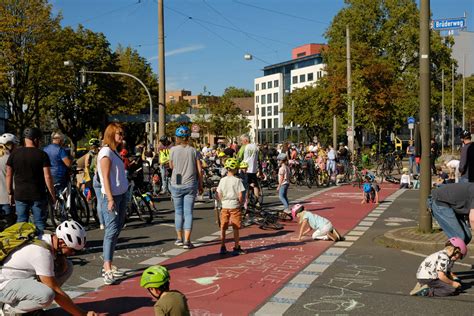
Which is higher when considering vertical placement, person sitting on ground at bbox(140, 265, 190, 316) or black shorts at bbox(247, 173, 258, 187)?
black shorts at bbox(247, 173, 258, 187)

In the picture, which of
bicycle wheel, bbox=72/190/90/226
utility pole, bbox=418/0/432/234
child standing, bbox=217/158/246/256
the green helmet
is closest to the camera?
the green helmet

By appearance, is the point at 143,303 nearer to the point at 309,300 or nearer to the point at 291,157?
the point at 309,300

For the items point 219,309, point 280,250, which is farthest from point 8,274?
point 280,250

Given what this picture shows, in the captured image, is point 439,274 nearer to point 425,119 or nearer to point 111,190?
point 111,190

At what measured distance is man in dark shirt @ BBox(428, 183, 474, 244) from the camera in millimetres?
7273

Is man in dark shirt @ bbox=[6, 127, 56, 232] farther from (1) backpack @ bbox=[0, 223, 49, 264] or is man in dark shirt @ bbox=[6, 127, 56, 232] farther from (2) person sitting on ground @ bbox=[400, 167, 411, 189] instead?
(2) person sitting on ground @ bbox=[400, 167, 411, 189]

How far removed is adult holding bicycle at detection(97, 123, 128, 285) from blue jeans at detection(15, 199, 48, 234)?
1445mm

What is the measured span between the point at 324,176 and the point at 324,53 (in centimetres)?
3712

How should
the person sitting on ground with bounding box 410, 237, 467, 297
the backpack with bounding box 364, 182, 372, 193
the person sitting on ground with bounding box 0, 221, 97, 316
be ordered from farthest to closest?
the backpack with bounding box 364, 182, 372, 193 → the person sitting on ground with bounding box 410, 237, 467, 297 → the person sitting on ground with bounding box 0, 221, 97, 316

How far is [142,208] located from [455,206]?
7898 millimetres

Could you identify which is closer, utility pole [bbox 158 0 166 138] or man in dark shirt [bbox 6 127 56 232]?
man in dark shirt [bbox 6 127 56 232]

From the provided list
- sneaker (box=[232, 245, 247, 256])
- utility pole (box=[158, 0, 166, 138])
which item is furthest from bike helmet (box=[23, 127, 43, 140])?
utility pole (box=[158, 0, 166, 138])

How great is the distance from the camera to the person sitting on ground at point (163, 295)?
422 cm

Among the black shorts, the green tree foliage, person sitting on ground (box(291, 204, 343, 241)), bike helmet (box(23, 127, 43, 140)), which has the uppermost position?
the green tree foliage
